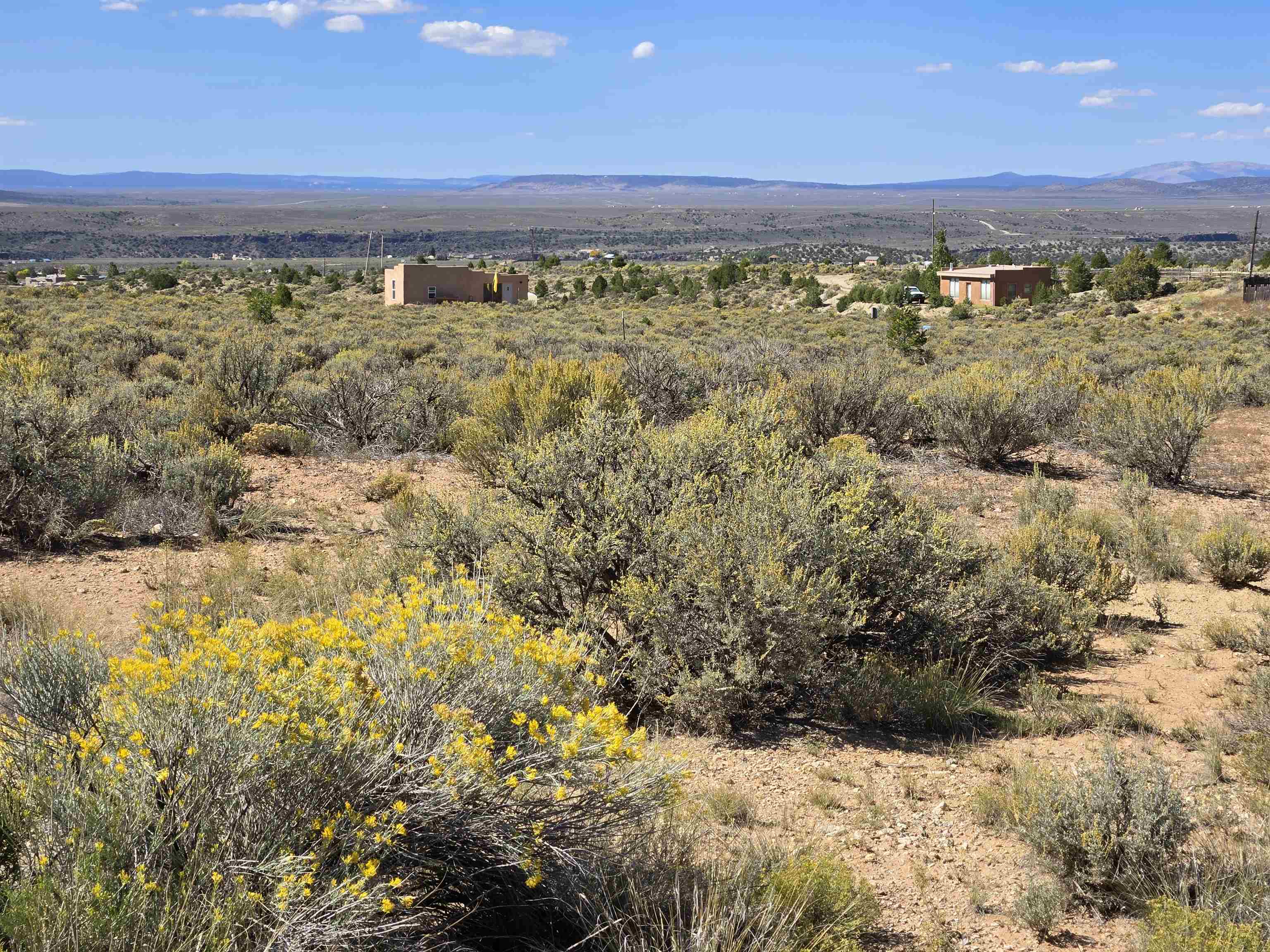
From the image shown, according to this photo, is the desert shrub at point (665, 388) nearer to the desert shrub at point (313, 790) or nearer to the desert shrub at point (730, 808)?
the desert shrub at point (730, 808)

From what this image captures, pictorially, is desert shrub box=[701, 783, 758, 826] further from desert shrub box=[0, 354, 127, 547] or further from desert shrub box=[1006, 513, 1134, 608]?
desert shrub box=[0, 354, 127, 547]

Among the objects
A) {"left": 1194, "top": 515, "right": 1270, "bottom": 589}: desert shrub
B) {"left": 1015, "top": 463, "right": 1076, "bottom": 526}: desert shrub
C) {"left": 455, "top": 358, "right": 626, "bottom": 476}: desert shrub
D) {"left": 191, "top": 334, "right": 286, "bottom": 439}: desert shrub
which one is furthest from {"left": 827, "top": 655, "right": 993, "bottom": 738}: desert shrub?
{"left": 191, "top": 334, "right": 286, "bottom": 439}: desert shrub

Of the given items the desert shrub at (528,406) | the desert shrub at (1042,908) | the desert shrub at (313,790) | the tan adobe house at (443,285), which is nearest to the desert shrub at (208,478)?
the desert shrub at (528,406)

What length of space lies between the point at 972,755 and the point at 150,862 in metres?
4.30

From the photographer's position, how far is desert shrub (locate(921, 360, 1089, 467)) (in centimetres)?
1412

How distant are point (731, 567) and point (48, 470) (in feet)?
22.3

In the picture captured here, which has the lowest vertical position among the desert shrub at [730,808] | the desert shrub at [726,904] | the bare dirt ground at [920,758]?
the bare dirt ground at [920,758]

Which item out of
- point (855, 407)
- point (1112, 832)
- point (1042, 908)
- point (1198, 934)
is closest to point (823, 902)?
point (1042, 908)

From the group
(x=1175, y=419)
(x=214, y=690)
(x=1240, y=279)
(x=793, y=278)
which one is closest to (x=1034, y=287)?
(x=1240, y=279)

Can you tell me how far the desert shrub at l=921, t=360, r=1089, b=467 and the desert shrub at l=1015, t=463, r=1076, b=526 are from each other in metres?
1.22

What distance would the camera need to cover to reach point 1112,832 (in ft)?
14.3

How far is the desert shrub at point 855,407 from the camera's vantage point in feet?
46.8

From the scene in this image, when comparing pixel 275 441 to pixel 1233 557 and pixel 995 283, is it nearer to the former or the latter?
pixel 1233 557

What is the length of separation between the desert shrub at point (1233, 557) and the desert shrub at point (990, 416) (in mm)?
4589
